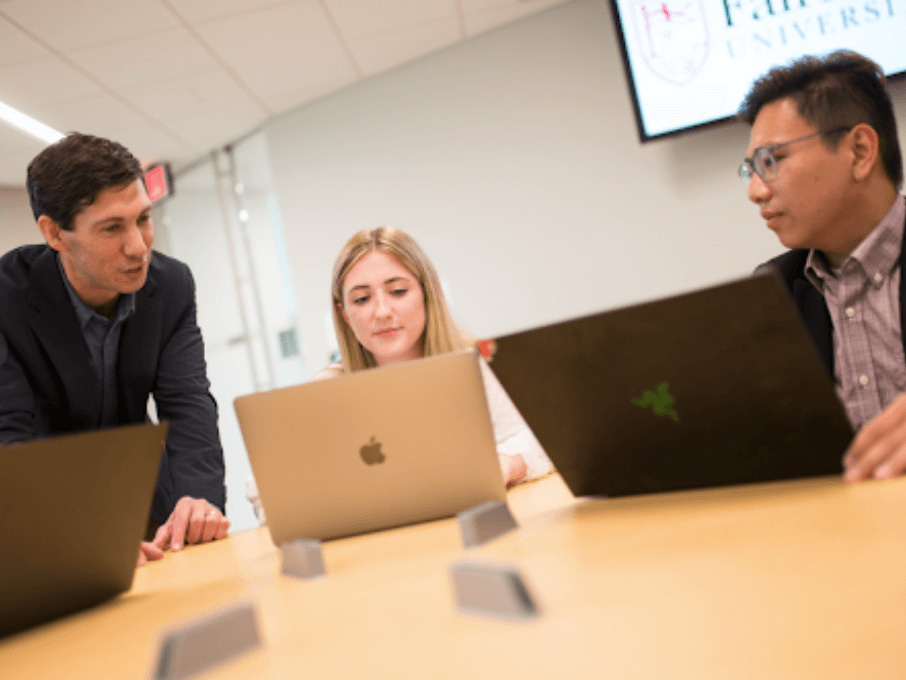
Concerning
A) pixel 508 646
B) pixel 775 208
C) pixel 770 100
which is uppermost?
pixel 770 100

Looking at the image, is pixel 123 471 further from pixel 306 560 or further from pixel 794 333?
pixel 794 333

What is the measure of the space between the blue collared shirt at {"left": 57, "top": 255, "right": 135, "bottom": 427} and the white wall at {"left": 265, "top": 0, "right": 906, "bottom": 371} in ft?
7.21

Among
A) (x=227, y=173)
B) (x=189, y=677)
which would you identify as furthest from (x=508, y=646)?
(x=227, y=173)

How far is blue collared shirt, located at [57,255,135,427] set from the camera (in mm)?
1991

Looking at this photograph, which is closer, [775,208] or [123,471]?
[123,471]

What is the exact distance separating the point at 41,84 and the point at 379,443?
11.3 ft

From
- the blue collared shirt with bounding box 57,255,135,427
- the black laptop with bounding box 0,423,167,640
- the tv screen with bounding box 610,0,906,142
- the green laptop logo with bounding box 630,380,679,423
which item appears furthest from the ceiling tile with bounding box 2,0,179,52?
the green laptop logo with bounding box 630,380,679,423

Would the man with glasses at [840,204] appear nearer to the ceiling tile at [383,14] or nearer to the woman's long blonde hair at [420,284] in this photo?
the woman's long blonde hair at [420,284]

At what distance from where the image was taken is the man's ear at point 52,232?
80.4 inches

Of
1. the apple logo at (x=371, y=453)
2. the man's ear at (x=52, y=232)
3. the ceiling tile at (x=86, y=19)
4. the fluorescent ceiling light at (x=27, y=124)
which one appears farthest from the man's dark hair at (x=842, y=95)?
the fluorescent ceiling light at (x=27, y=124)

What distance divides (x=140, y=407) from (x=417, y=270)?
0.85 m

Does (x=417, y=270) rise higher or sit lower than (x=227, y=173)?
lower

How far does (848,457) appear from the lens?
2.70 feet

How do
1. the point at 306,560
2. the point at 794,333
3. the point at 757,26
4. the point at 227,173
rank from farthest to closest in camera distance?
the point at 227,173 → the point at 757,26 → the point at 306,560 → the point at 794,333
